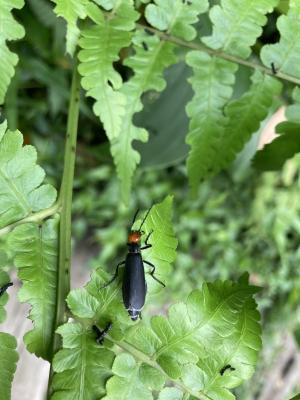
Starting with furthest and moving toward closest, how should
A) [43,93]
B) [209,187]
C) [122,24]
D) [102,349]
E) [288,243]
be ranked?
[288,243], [209,187], [43,93], [122,24], [102,349]

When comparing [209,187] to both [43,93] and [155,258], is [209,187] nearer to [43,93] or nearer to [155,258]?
[43,93]

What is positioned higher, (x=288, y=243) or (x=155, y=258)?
(x=288, y=243)

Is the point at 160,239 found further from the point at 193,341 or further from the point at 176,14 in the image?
the point at 176,14

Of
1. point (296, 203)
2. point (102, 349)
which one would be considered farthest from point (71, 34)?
point (296, 203)

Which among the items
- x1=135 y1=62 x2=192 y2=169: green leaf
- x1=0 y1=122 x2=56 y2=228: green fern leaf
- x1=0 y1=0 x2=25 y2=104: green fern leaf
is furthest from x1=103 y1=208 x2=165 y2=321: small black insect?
x1=135 y1=62 x2=192 y2=169: green leaf

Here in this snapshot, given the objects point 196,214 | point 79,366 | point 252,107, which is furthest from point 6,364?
point 196,214

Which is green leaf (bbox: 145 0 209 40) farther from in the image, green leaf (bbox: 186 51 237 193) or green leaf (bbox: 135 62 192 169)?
green leaf (bbox: 135 62 192 169)
